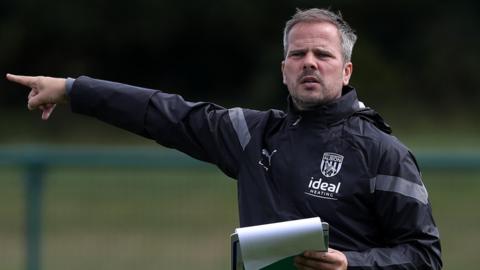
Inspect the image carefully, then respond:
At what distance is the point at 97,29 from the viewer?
2195cm

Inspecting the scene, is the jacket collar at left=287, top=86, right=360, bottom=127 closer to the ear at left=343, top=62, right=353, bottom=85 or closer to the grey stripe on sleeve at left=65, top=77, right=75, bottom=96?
the ear at left=343, top=62, right=353, bottom=85

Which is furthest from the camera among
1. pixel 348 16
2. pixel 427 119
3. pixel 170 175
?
pixel 348 16

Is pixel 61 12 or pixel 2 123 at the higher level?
pixel 61 12

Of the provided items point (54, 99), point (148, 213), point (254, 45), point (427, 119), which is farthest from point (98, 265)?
point (254, 45)

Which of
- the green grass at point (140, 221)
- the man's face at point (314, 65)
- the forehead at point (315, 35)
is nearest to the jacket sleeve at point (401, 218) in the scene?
the man's face at point (314, 65)

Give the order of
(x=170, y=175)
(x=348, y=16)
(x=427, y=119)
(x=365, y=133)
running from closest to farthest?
(x=365, y=133), (x=170, y=175), (x=427, y=119), (x=348, y=16)

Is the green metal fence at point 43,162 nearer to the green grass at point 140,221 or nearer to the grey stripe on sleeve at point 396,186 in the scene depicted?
the green grass at point 140,221

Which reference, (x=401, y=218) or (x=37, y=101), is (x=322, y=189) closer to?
(x=401, y=218)

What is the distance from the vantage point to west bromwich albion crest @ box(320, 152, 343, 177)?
12.9 feet

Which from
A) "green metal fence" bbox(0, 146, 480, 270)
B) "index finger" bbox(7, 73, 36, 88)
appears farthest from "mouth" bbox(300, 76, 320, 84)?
"green metal fence" bbox(0, 146, 480, 270)

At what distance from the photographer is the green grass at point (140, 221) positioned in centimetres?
820

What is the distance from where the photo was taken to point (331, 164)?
3.94m

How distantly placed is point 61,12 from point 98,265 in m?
13.8

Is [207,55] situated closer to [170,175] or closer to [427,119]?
[427,119]
